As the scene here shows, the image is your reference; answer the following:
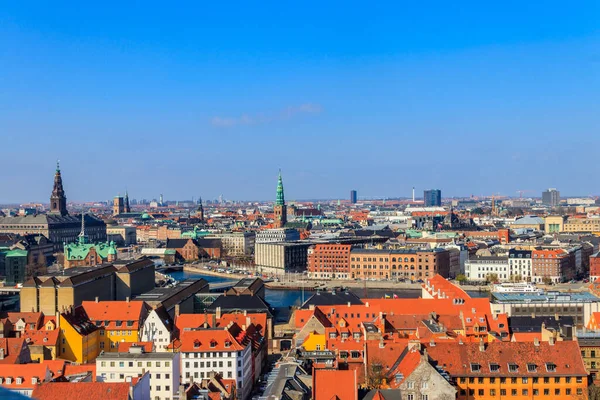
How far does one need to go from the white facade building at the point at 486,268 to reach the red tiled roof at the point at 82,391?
2555 inches

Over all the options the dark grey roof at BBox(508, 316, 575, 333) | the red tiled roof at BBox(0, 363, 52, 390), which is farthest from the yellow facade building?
the dark grey roof at BBox(508, 316, 575, 333)

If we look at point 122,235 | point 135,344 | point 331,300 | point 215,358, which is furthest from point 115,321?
point 122,235

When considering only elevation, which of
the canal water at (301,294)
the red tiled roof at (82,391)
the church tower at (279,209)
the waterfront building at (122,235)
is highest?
the church tower at (279,209)

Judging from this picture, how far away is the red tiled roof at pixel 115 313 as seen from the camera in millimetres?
40125

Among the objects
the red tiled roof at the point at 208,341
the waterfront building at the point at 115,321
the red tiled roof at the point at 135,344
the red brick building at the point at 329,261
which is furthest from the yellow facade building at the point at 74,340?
the red brick building at the point at 329,261

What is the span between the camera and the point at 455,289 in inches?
1892

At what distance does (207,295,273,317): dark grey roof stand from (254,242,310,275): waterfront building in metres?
48.3

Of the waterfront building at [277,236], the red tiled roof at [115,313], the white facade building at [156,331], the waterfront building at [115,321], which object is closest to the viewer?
the white facade building at [156,331]

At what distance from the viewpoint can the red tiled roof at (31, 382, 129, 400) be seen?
23531 millimetres

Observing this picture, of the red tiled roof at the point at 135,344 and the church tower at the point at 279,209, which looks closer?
the red tiled roof at the point at 135,344

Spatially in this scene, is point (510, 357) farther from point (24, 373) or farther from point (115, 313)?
point (115, 313)

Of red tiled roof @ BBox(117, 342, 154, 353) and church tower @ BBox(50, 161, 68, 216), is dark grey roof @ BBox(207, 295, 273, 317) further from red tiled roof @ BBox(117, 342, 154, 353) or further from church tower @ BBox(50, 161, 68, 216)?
church tower @ BBox(50, 161, 68, 216)

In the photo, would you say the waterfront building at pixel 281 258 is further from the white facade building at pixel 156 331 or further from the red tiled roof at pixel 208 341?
the red tiled roof at pixel 208 341

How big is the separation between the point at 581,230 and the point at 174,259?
6613cm
